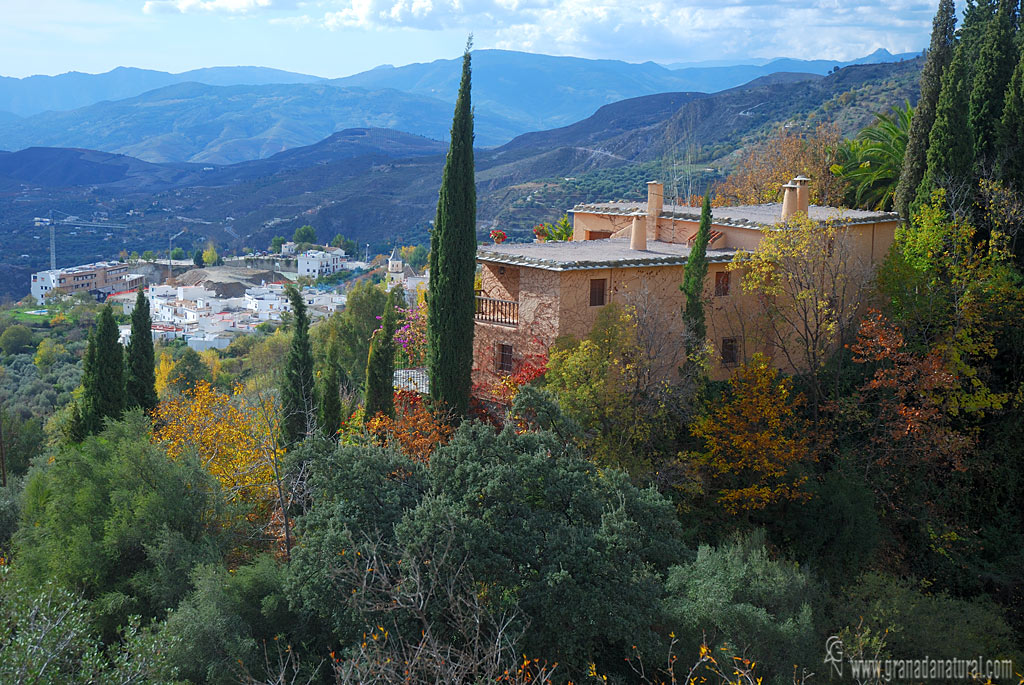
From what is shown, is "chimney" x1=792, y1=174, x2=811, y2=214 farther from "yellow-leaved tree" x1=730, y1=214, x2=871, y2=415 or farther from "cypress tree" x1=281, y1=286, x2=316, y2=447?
"cypress tree" x1=281, y1=286, x2=316, y2=447

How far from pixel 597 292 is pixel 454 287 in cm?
291

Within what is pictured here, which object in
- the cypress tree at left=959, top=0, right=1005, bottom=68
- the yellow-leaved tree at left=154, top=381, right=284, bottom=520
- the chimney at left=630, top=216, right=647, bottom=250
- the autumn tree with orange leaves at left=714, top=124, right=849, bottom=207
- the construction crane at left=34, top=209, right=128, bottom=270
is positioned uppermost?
the cypress tree at left=959, top=0, right=1005, bottom=68

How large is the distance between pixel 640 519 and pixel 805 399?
30.0 ft

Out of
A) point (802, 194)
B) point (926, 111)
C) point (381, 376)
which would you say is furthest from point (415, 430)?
point (926, 111)

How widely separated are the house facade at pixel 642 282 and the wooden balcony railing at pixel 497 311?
22 millimetres

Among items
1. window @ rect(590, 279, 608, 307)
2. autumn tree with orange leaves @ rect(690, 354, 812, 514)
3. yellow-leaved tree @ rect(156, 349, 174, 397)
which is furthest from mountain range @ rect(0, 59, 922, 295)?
autumn tree with orange leaves @ rect(690, 354, 812, 514)

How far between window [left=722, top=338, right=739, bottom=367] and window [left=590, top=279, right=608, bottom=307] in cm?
401

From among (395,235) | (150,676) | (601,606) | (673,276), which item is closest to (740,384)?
(673,276)

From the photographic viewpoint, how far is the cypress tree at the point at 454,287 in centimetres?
1811

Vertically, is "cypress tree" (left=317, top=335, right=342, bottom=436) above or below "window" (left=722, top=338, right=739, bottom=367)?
below

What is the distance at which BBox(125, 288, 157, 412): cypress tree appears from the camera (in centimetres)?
2245

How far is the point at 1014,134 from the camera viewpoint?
22000 mm

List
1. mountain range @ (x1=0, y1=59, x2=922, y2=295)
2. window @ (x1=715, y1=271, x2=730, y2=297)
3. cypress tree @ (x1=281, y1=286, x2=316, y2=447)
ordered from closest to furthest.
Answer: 1. cypress tree @ (x1=281, y1=286, x2=316, y2=447)
2. window @ (x1=715, y1=271, x2=730, y2=297)
3. mountain range @ (x1=0, y1=59, x2=922, y2=295)

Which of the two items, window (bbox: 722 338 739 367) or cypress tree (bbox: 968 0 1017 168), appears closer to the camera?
window (bbox: 722 338 739 367)
